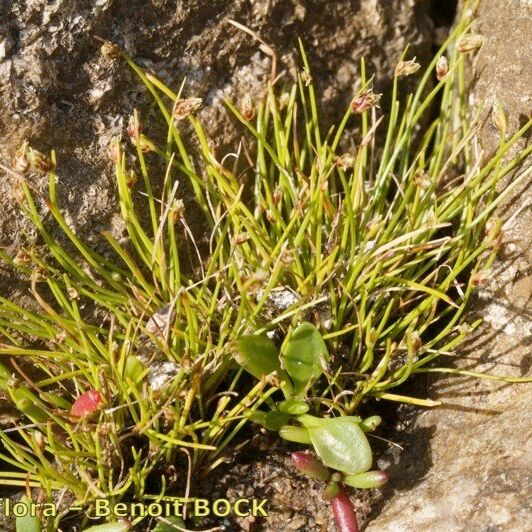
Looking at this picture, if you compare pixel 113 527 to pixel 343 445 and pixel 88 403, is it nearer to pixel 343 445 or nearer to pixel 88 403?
pixel 88 403

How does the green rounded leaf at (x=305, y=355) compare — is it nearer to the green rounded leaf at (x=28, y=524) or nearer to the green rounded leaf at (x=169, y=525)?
the green rounded leaf at (x=169, y=525)

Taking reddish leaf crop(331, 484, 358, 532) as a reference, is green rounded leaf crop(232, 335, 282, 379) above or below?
above

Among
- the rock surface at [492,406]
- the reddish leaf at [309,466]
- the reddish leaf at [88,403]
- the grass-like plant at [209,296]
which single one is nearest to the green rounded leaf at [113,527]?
the grass-like plant at [209,296]

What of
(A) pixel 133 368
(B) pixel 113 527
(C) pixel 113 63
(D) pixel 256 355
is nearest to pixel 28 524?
(B) pixel 113 527

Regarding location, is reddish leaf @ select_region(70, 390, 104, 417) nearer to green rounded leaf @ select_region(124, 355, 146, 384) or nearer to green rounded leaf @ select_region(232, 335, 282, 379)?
green rounded leaf @ select_region(124, 355, 146, 384)

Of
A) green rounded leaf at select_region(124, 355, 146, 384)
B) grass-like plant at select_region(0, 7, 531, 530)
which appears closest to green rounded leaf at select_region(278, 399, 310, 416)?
grass-like plant at select_region(0, 7, 531, 530)

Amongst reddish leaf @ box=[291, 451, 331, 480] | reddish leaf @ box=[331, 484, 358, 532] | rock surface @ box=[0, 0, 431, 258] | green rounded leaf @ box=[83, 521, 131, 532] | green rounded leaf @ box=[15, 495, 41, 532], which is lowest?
reddish leaf @ box=[331, 484, 358, 532]
